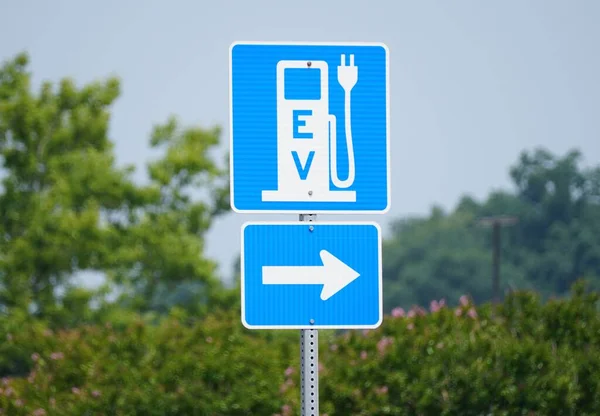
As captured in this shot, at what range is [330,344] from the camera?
608 inches

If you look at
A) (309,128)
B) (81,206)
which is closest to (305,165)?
(309,128)

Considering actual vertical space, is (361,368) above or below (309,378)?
below

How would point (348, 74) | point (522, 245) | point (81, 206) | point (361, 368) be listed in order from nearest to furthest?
point (348, 74) → point (361, 368) → point (81, 206) → point (522, 245)

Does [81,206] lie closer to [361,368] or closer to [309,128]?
[361,368]

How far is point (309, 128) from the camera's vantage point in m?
5.18

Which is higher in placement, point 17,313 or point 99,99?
point 99,99

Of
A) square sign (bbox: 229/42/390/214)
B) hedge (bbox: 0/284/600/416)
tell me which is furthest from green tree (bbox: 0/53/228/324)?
square sign (bbox: 229/42/390/214)

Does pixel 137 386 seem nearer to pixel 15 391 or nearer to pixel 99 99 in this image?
pixel 15 391

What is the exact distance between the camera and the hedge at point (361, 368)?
529 inches

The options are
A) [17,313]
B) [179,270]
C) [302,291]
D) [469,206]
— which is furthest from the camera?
[469,206]

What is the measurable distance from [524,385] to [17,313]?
2292cm

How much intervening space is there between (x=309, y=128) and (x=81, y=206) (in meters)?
32.5

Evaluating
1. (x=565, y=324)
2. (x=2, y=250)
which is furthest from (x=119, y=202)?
(x=565, y=324)

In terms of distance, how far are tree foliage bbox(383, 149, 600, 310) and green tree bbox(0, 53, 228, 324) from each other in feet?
201
